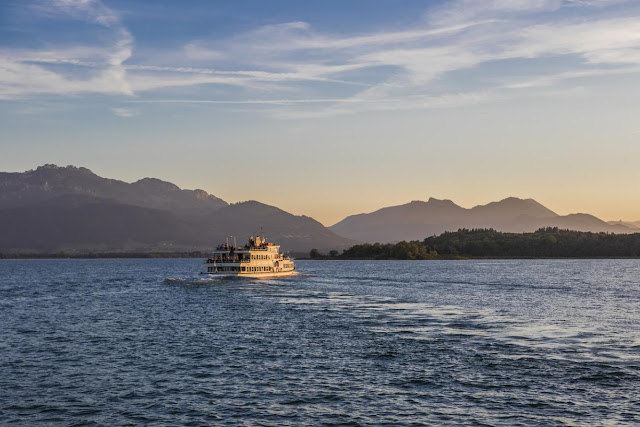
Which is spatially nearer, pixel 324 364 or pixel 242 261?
pixel 324 364

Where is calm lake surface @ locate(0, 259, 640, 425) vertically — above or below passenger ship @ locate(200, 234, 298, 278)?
below

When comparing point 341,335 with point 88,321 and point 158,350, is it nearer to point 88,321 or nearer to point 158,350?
point 158,350

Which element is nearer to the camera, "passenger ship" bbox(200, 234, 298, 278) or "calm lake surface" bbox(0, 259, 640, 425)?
"calm lake surface" bbox(0, 259, 640, 425)

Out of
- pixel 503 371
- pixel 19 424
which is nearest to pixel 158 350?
pixel 19 424

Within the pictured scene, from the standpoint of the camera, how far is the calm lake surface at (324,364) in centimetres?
3994

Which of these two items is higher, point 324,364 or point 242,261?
point 242,261

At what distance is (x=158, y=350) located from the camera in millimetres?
62469

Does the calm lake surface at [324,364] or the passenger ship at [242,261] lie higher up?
the passenger ship at [242,261]

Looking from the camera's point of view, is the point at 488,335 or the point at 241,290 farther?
the point at 241,290

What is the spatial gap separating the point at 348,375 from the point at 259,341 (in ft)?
64.1

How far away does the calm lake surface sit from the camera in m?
39.9

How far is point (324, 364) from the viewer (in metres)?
54.4

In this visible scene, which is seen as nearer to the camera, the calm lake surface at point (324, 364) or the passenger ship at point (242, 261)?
the calm lake surface at point (324, 364)

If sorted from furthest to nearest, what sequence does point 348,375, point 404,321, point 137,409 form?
A: point 404,321, point 348,375, point 137,409
